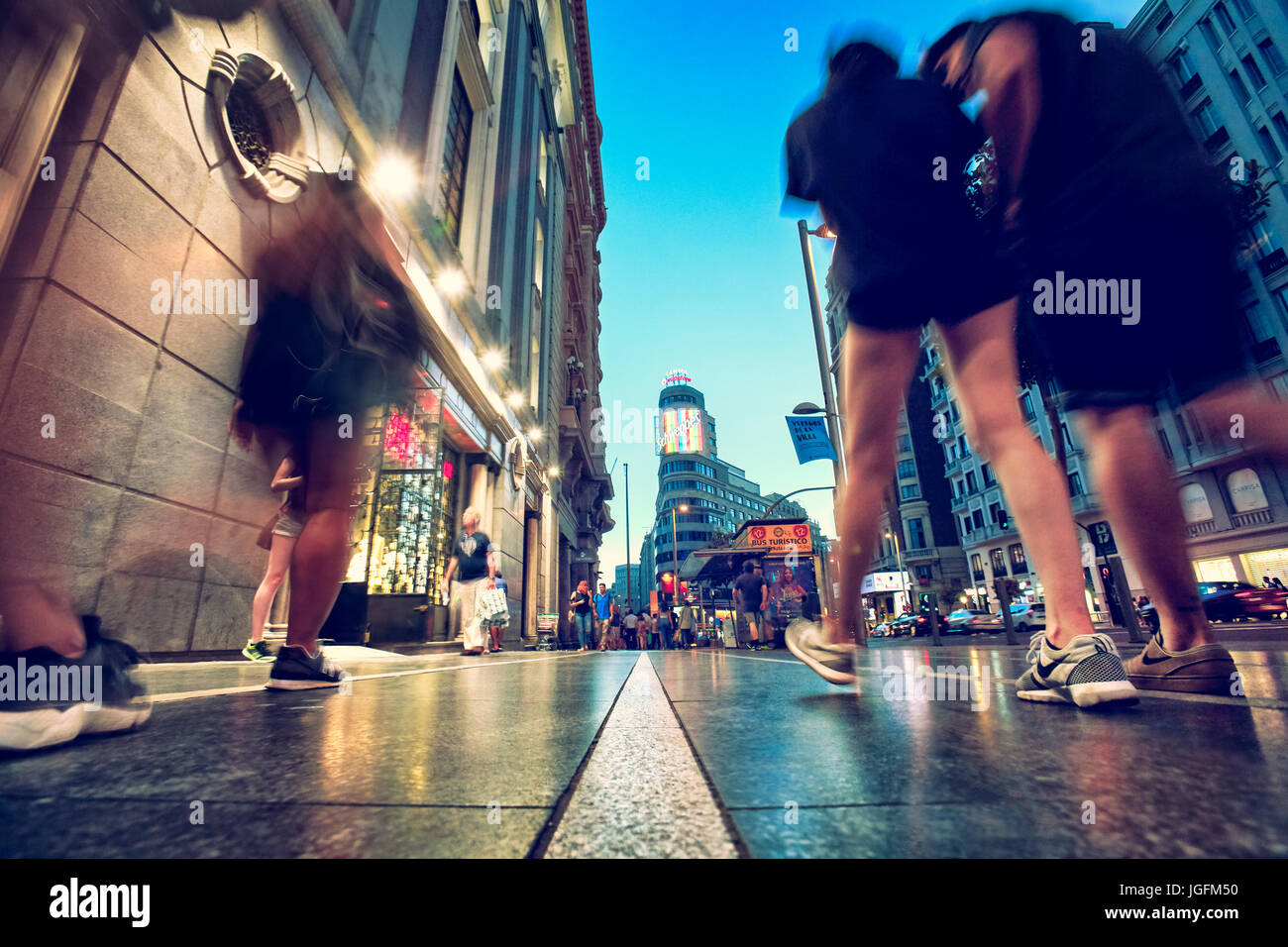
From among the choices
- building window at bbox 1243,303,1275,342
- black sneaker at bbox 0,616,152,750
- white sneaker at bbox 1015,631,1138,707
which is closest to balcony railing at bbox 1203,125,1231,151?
building window at bbox 1243,303,1275,342

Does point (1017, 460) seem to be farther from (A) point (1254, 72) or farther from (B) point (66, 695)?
(A) point (1254, 72)

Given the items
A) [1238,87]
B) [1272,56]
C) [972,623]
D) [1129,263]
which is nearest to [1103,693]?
[1129,263]

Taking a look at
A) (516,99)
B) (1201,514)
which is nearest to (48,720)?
(516,99)

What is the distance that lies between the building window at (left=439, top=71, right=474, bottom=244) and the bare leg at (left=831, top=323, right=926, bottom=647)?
902cm

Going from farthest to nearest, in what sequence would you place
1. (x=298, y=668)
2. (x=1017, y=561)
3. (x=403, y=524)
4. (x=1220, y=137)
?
(x=1017, y=561), (x=1220, y=137), (x=403, y=524), (x=298, y=668)

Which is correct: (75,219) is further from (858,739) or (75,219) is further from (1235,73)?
(1235,73)

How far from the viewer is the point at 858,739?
898 mm

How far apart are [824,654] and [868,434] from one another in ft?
2.40

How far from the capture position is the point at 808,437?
35.0ft

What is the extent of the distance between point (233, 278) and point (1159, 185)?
503cm

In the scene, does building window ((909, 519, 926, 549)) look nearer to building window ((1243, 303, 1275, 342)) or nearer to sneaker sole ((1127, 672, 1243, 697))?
building window ((1243, 303, 1275, 342))

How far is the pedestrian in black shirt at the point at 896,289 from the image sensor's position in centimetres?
160

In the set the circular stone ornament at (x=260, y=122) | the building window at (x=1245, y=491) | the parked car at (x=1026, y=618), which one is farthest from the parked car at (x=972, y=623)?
the circular stone ornament at (x=260, y=122)

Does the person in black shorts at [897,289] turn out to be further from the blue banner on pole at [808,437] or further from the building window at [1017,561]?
the building window at [1017,561]
